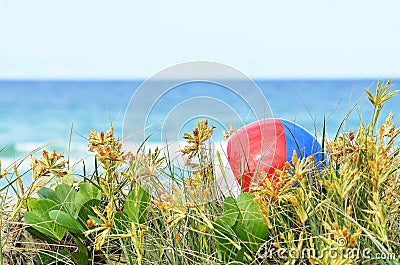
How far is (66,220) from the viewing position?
1.87 metres

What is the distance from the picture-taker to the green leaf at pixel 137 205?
181cm

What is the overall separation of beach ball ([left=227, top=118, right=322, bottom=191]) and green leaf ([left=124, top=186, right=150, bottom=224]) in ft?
1.24

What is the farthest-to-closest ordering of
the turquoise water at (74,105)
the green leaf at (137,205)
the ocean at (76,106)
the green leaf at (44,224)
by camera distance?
the turquoise water at (74,105), the ocean at (76,106), the green leaf at (44,224), the green leaf at (137,205)

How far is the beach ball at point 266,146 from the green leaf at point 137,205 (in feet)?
1.24

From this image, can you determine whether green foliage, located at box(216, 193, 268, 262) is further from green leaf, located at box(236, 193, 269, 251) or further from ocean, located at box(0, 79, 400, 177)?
ocean, located at box(0, 79, 400, 177)

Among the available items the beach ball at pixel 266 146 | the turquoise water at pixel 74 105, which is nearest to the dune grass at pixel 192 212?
the beach ball at pixel 266 146

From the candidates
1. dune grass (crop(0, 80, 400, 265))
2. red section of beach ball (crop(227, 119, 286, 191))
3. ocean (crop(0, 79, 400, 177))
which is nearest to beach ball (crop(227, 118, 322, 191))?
red section of beach ball (crop(227, 119, 286, 191))

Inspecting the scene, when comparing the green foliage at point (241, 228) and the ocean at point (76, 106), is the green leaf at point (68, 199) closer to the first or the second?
the green foliage at point (241, 228)

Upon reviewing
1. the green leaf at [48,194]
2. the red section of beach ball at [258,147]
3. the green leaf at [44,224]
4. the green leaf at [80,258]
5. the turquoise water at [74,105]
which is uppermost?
the red section of beach ball at [258,147]

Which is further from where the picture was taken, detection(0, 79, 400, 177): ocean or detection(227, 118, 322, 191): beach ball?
detection(0, 79, 400, 177): ocean

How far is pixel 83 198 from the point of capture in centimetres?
197

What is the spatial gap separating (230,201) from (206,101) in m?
0.47

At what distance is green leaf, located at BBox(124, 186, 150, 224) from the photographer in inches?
71.1

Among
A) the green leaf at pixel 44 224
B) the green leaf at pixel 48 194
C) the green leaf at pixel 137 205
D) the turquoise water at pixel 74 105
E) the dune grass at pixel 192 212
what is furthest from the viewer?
the turquoise water at pixel 74 105
